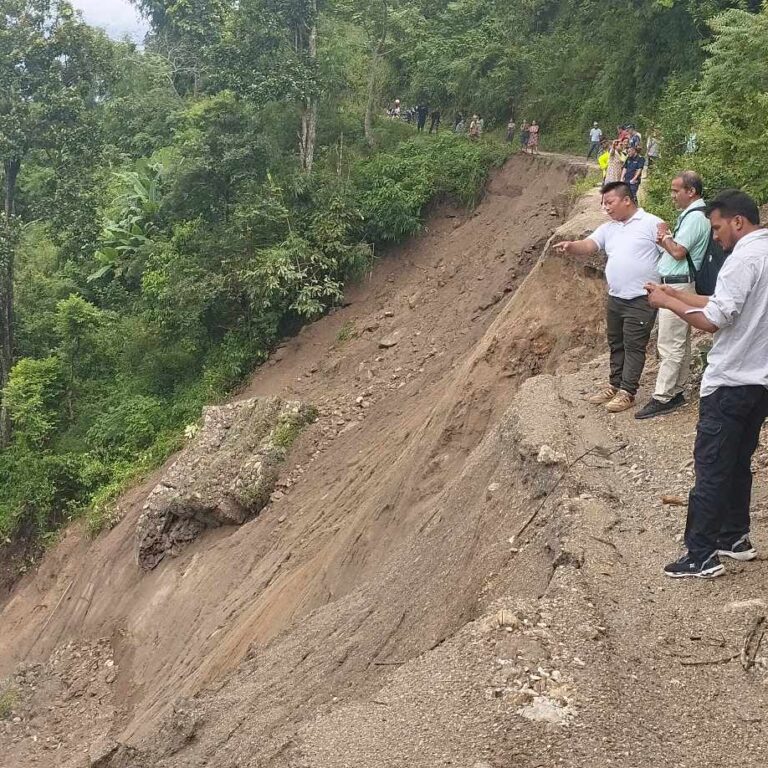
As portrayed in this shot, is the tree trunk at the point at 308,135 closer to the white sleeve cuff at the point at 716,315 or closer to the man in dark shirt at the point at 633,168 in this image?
the man in dark shirt at the point at 633,168

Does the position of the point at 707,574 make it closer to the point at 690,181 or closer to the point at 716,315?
the point at 716,315

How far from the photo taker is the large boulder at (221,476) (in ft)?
39.8

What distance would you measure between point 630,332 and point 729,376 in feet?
9.39

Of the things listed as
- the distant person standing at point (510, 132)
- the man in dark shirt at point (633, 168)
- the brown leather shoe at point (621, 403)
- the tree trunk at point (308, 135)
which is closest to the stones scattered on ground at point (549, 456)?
the brown leather shoe at point (621, 403)

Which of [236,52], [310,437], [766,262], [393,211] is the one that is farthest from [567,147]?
[766,262]

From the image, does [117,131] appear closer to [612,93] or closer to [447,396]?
[612,93]

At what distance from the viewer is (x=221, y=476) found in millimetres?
12398

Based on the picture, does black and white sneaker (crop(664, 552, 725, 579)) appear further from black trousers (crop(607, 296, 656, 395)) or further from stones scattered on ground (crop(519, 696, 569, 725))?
black trousers (crop(607, 296, 656, 395))

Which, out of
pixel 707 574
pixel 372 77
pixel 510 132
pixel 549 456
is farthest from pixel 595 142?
pixel 707 574

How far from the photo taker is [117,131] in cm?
3428

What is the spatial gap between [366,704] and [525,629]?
850mm

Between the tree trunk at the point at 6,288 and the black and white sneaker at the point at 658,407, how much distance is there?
50.5 feet

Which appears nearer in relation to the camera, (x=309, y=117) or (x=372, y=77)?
(x=309, y=117)

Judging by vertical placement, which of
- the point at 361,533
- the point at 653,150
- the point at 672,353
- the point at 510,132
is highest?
the point at 510,132
